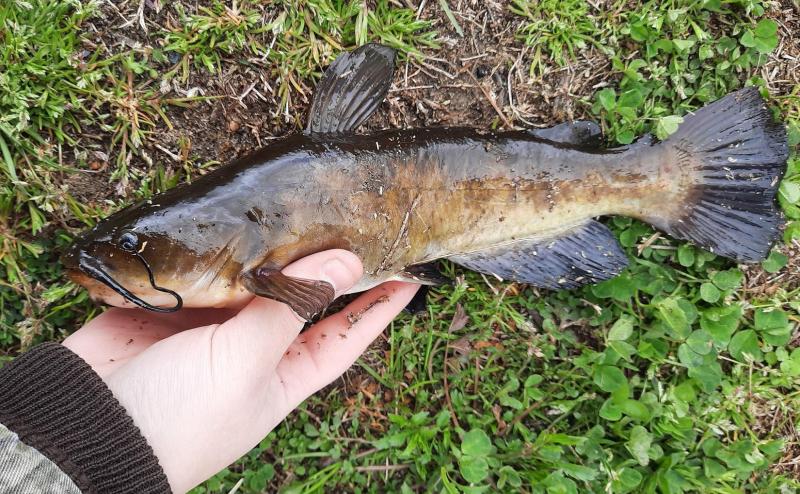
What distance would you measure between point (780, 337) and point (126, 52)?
426 cm

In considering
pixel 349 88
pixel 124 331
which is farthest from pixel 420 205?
pixel 124 331

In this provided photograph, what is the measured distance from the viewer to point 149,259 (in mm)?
2447

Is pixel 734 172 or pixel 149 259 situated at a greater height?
pixel 734 172

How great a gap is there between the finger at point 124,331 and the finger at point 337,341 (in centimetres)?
45

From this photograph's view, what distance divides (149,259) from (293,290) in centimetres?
70

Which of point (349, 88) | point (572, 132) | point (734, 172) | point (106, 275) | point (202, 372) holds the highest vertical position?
point (349, 88)

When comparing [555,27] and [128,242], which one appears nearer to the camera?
[128,242]

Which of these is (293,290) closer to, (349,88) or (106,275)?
(106,275)

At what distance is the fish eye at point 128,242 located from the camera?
7.95ft

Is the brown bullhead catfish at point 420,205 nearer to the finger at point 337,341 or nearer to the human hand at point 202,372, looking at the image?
the human hand at point 202,372

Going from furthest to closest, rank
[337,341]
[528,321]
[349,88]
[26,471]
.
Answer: [528,321] < [337,341] < [349,88] < [26,471]

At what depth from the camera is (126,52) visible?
3.04 m

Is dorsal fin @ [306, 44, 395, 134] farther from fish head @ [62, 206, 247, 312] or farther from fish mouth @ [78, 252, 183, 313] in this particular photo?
fish mouth @ [78, 252, 183, 313]


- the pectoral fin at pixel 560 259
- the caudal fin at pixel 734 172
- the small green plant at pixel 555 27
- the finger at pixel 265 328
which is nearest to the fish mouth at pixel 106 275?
the finger at pixel 265 328
